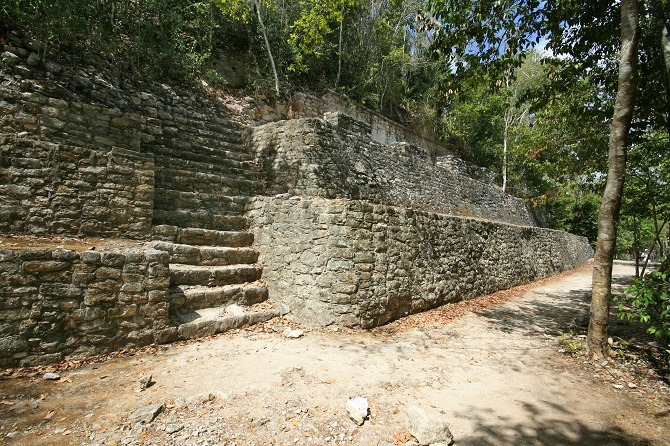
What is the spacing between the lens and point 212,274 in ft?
16.4

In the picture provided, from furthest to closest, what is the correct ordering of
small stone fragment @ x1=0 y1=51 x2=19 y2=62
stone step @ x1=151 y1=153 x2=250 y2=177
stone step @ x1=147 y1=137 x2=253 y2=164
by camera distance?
1. stone step @ x1=147 y1=137 x2=253 y2=164
2. stone step @ x1=151 y1=153 x2=250 y2=177
3. small stone fragment @ x1=0 y1=51 x2=19 y2=62

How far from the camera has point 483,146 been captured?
72.8ft

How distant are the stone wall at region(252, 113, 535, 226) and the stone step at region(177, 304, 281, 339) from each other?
128 inches

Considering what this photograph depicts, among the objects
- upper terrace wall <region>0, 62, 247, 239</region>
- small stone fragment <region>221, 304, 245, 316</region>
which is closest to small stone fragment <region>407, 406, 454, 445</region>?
small stone fragment <region>221, 304, 245, 316</region>

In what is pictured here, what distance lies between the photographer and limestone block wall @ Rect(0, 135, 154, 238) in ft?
13.6

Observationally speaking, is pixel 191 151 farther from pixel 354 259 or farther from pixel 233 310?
pixel 354 259

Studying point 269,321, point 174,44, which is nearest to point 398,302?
point 269,321

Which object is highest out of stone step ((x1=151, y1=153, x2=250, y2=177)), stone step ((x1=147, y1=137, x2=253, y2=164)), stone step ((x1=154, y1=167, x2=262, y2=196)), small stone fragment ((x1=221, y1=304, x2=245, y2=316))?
stone step ((x1=147, y1=137, x2=253, y2=164))

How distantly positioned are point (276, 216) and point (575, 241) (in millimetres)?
19304

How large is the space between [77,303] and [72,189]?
75.4 inches

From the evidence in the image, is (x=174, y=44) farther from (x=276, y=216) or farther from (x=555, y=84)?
(x=555, y=84)

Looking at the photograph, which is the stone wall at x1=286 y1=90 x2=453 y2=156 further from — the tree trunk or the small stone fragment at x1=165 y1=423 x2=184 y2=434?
the small stone fragment at x1=165 y1=423 x2=184 y2=434

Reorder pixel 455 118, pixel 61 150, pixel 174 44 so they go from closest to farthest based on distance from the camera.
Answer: pixel 61 150 → pixel 174 44 → pixel 455 118

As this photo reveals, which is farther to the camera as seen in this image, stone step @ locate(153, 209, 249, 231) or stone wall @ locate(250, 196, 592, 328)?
stone step @ locate(153, 209, 249, 231)
